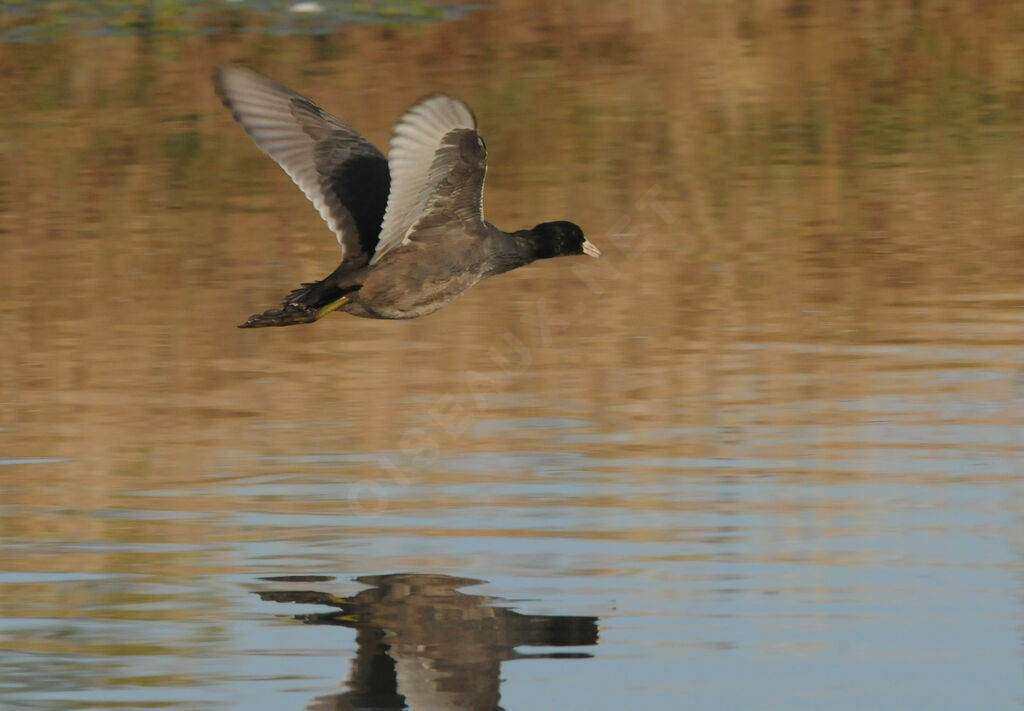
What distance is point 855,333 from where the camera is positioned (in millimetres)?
11180

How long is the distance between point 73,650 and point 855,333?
5.61m

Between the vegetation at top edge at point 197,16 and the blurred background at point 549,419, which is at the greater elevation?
the vegetation at top edge at point 197,16

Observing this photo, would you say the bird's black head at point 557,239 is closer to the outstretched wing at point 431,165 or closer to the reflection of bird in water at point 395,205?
the reflection of bird in water at point 395,205

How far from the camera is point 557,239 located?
9.98m

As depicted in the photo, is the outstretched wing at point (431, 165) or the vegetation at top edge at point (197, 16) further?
the vegetation at top edge at point (197, 16)

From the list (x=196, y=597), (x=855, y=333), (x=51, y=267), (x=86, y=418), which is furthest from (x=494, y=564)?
(x=51, y=267)

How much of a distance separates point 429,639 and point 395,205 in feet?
8.63

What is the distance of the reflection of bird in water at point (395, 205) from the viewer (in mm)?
8453

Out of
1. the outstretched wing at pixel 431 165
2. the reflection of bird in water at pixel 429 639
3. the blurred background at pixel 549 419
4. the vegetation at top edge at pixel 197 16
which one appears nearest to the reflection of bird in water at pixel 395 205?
the outstretched wing at pixel 431 165

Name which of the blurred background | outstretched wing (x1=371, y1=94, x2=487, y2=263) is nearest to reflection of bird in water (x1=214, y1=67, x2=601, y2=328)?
outstretched wing (x1=371, y1=94, x2=487, y2=263)

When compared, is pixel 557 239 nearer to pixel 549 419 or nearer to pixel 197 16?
pixel 549 419

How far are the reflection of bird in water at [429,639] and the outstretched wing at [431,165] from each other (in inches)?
72.8

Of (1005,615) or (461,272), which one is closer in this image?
(1005,615)

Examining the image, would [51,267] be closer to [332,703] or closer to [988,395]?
[988,395]
